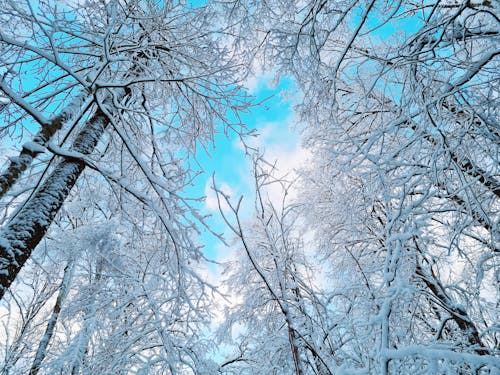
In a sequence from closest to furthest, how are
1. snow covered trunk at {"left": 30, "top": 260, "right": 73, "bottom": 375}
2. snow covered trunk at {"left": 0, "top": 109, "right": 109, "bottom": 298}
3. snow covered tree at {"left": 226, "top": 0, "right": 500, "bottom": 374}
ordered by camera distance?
1. snow covered tree at {"left": 226, "top": 0, "right": 500, "bottom": 374}
2. snow covered trunk at {"left": 0, "top": 109, "right": 109, "bottom": 298}
3. snow covered trunk at {"left": 30, "top": 260, "right": 73, "bottom": 375}

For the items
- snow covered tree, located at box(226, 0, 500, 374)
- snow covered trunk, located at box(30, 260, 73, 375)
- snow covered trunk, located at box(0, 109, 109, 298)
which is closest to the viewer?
snow covered tree, located at box(226, 0, 500, 374)

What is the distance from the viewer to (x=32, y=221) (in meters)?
2.70

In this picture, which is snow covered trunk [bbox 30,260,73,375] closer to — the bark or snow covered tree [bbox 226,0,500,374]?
snow covered tree [bbox 226,0,500,374]

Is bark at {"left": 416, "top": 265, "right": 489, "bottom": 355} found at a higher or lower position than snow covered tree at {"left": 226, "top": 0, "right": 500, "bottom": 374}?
lower

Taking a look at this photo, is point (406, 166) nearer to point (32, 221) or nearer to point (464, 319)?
point (464, 319)

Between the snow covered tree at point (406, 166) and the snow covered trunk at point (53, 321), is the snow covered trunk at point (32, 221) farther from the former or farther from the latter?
the snow covered trunk at point (53, 321)

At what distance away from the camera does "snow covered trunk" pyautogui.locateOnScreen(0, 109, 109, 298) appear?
95.4 inches

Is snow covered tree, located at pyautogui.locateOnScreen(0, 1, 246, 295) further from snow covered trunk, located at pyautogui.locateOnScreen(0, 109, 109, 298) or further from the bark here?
the bark

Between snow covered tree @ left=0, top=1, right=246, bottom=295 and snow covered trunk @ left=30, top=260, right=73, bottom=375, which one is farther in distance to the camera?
snow covered trunk @ left=30, top=260, right=73, bottom=375

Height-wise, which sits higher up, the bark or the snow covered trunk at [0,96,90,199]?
the snow covered trunk at [0,96,90,199]

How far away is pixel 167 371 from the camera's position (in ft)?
13.2

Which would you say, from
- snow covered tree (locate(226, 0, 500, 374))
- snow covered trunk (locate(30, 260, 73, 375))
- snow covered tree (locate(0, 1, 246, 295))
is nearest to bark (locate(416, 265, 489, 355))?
snow covered tree (locate(226, 0, 500, 374))

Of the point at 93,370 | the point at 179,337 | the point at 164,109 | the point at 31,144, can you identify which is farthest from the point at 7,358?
the point at 31,144

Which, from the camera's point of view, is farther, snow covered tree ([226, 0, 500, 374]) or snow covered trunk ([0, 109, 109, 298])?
snow covered trunk ([0, 109, 109, 298])
